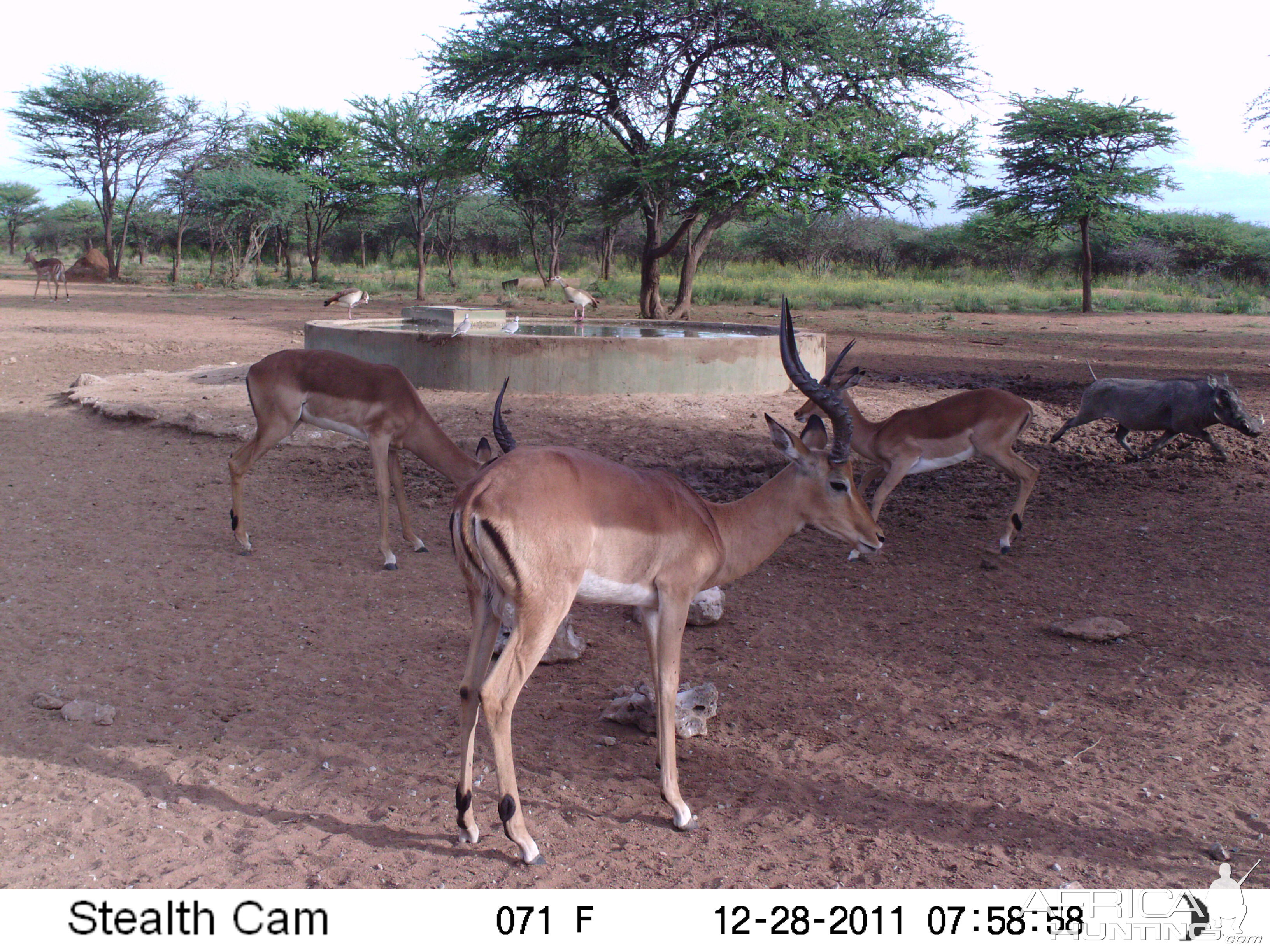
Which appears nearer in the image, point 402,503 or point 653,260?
point 402,503

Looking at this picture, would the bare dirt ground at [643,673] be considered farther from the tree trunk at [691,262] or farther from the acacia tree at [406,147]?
the acacia tree at [406,147]

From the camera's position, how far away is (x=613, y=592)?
3488 millimetres

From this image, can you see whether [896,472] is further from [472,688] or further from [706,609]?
[472,688]

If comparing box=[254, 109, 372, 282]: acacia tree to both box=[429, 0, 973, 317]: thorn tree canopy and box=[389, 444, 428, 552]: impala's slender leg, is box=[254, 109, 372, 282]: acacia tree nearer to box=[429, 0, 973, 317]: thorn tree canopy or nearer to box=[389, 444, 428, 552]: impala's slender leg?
box=[429, 0, 973, 317]: thorn tree canopy

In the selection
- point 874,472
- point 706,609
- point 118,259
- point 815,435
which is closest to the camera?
point 815,435

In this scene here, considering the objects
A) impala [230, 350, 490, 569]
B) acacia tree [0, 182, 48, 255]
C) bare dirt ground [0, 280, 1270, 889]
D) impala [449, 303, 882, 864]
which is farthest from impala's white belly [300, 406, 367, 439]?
acacia tree [0, 182, 48, 255]

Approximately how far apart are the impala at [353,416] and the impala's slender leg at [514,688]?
3239 millimetres

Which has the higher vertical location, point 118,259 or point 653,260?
point 118,259

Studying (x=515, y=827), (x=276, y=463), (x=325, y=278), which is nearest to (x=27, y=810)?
(x=515, y=827)

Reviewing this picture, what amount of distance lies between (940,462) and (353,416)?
3.99m

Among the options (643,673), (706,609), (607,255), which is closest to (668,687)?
(643,673)

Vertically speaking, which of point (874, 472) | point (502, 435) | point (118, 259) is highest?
point (118, 259)

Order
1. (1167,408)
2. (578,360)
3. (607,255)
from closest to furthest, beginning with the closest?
(1167,408)
(578,360)
(607,255)

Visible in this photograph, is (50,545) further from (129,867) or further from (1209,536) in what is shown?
(1209,536)
